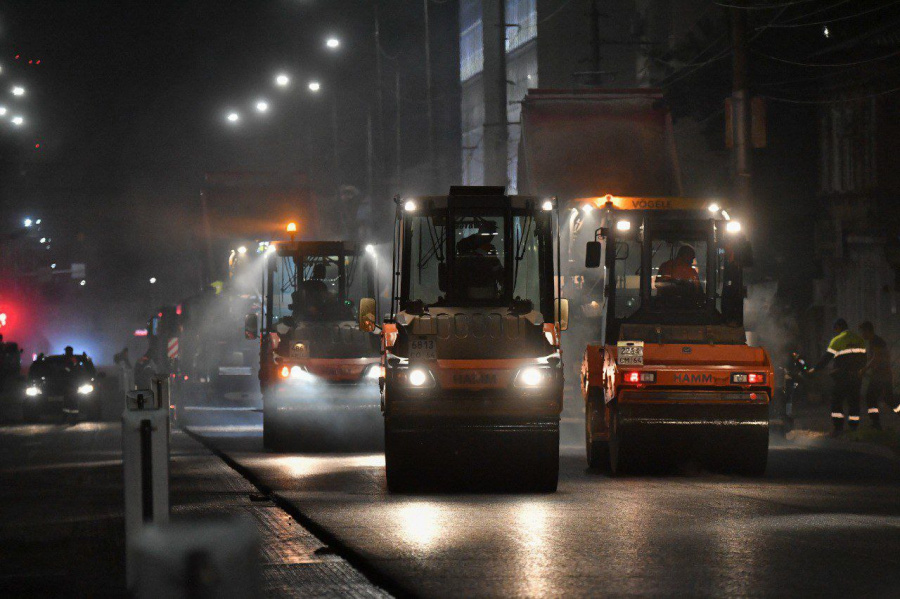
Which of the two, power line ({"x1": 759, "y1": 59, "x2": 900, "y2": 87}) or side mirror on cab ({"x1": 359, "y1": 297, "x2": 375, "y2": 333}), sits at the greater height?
power line ({"x1": 759, "y1": 59, "x2": 900, "y2": 87})

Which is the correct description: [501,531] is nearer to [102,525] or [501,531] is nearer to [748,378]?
[102,525]

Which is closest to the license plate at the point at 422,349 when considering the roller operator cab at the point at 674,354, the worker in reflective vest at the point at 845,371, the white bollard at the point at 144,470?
the roller operator cab at the point at 674,354

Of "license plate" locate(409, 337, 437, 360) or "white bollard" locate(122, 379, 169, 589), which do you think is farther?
"license plate" locate(409, 337, 437, 360)

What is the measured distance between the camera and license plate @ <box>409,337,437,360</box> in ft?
50.3

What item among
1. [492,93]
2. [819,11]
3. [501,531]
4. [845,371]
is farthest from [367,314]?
[492,93]

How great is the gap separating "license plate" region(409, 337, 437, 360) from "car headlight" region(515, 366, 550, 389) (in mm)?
889

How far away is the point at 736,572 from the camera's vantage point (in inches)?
373

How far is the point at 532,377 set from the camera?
1518 cm

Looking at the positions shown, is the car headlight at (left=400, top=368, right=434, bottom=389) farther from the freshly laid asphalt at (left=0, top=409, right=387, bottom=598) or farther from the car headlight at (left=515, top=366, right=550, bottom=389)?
the freshly laid asphalt at (left=0, top=409, right=387, bottom=598)

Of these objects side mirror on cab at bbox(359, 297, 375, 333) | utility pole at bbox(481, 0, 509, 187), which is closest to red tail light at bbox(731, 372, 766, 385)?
side mirror on cab at bbox(359, 297, 375, 333)

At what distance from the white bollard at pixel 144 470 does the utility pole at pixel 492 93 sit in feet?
97.0

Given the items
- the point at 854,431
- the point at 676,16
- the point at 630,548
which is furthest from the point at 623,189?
the point at 676,16

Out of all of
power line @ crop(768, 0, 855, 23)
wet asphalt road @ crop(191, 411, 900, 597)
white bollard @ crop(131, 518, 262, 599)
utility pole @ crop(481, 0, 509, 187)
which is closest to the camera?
white bollard @ crop(131, 518, 262, 599)

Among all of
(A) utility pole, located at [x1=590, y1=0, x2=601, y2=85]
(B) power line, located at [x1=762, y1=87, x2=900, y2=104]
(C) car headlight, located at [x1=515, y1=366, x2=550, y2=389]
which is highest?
(A) utility pole, located at [x1=590, y1=0, x2=601, y2=85]
